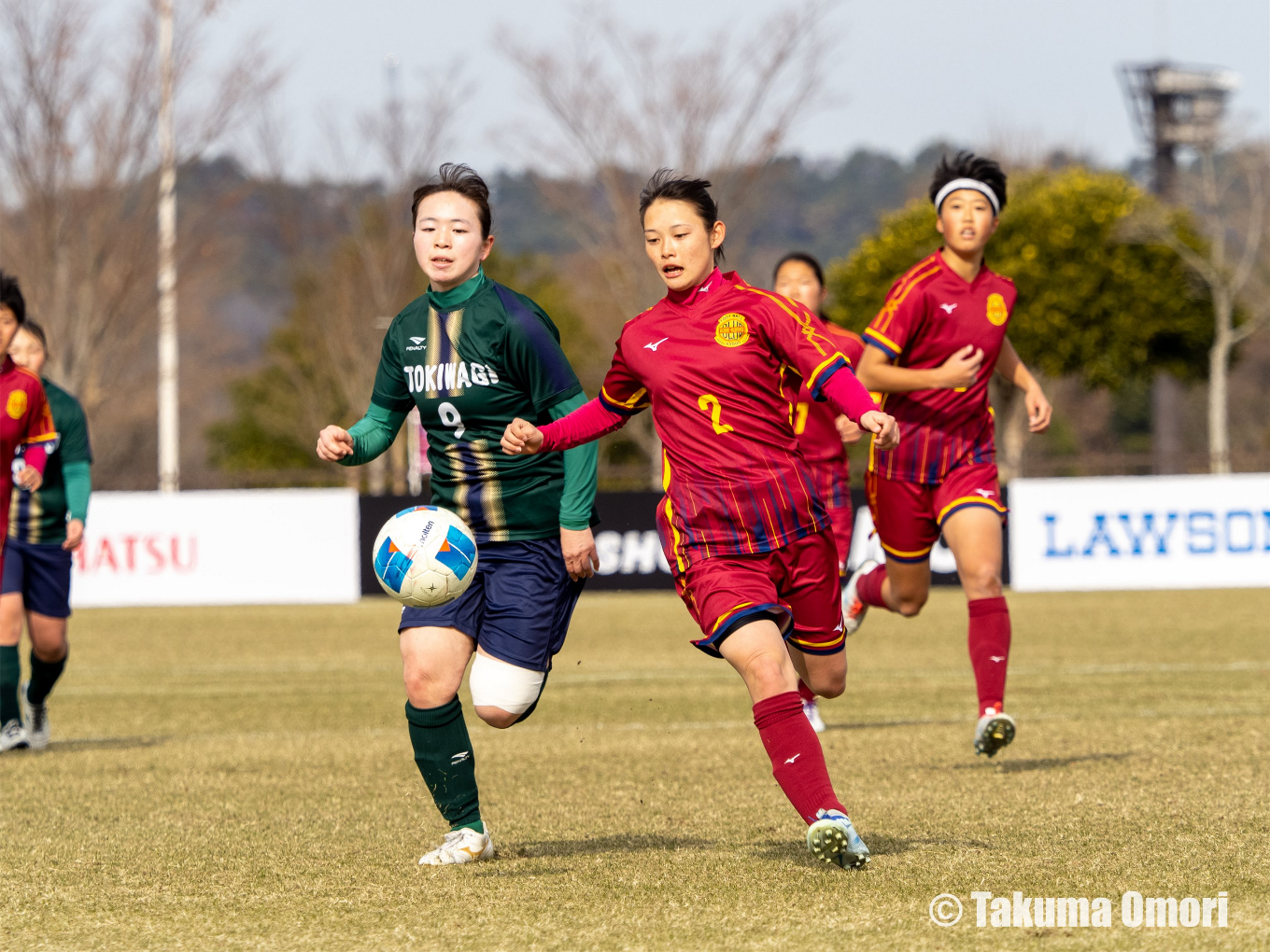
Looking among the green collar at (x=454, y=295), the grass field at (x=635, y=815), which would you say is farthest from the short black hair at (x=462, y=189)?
the grass field at (x=635, y=815)

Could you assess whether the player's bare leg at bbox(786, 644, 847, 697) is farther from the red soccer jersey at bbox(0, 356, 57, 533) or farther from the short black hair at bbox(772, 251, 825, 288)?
the short black hair at bbox(772, 251, 825, 288)

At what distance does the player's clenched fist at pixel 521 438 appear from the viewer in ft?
17.6

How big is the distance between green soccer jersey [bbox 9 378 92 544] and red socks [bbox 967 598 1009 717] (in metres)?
5.06

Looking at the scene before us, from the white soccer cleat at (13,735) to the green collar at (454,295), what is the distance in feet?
16.3

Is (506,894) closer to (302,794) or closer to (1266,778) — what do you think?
(302,794)

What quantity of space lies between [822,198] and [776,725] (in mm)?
95254

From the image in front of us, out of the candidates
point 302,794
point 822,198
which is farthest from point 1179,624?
point 822,198

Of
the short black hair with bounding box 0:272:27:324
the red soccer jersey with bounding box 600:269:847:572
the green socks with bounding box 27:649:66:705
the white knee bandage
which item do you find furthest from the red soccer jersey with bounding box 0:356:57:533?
the red soccer jersey with bounding box 600:269:847:572

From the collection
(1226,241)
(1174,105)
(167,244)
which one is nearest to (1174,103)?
(1174,105)

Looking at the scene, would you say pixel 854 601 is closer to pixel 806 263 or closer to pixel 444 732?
pixel 806 263

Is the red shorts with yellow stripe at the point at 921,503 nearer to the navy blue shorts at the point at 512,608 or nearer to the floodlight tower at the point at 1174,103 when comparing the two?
the navy blue shorts at the point at 512,608

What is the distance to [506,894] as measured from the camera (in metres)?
5.10

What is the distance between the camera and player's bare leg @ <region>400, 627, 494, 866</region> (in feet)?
18.7

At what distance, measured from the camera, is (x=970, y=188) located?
7.93m
